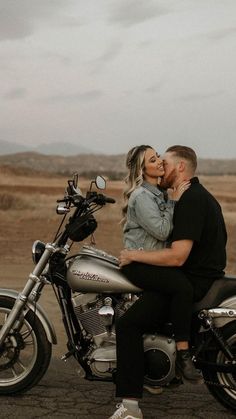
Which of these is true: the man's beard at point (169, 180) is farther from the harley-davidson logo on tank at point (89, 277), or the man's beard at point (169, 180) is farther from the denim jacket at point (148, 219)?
the harley-davidson logo on tank at point (89, 277)

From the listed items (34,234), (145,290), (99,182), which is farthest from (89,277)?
(34,234)

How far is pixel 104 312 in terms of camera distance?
207 inches

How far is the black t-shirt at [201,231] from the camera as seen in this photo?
16.9ft

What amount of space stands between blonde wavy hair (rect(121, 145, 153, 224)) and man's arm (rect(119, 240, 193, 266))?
0.34 metres

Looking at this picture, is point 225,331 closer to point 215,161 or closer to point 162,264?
point 162,264

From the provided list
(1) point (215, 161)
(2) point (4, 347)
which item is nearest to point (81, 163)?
(1) point (215, 161)

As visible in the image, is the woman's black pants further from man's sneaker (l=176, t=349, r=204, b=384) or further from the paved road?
the paved road

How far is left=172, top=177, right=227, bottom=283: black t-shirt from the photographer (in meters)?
5.15

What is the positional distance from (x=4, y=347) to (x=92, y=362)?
75cm

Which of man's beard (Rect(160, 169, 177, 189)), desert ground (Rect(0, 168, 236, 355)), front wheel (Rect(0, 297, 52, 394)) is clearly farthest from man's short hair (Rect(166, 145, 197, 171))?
desert ground (Rect(0, 168, 236, 355))

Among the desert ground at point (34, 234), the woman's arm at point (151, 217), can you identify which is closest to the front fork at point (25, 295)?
the woman's arm at point (151, 217)

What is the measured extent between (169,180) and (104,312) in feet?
3.25

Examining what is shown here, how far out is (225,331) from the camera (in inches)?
210

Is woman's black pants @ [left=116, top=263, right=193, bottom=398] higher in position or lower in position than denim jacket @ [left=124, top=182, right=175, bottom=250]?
lower
